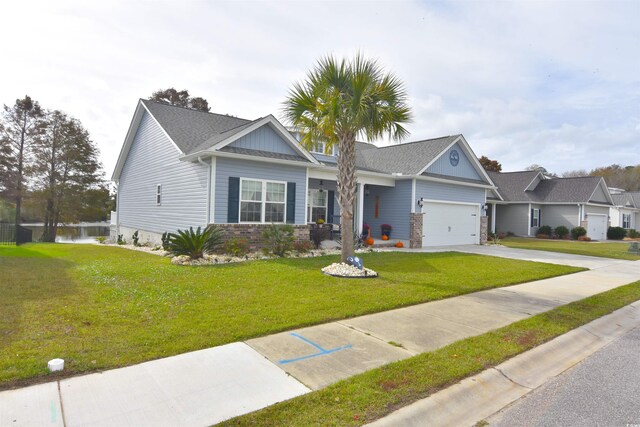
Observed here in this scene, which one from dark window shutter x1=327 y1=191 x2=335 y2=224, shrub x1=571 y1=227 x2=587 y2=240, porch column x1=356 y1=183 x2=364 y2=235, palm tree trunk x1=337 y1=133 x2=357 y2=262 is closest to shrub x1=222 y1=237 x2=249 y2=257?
palm tree trunk x1=337 y1=133 x2=357 y2=262

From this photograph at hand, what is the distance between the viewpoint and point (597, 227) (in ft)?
101

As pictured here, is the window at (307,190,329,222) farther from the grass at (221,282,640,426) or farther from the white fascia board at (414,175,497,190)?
the grass at (221,282,640,426)

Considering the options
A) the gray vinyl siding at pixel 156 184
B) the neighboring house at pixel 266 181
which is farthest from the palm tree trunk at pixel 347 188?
the gray vinyl siding at pixel 156 184

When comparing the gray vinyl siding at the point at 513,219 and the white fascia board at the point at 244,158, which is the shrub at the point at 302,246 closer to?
the white fascia board at the point at 244,158

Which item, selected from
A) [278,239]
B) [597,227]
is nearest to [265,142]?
[278,239]

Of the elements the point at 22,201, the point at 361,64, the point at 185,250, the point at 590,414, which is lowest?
the point at 590,414

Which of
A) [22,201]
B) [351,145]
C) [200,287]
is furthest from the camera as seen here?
[22,201]

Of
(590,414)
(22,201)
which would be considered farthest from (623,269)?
(22,201)

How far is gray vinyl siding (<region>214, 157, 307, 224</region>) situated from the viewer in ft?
39.6

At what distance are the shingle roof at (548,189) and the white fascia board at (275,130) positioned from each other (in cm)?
2219

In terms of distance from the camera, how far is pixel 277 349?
4.32 m

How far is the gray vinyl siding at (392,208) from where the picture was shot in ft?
57.5

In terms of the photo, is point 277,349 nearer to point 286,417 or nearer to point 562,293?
point 286,417

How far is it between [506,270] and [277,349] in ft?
28.6
